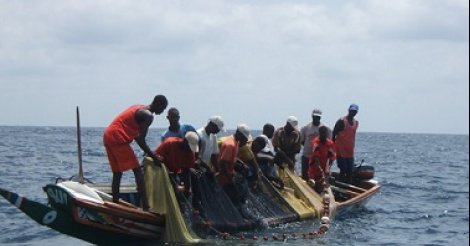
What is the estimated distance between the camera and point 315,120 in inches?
657

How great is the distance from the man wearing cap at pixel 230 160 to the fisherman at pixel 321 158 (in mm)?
2692

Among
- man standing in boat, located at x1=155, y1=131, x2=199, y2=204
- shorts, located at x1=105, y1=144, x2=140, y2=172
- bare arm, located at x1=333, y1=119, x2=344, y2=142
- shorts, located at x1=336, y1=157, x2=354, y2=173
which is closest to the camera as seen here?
shorts, located at x1=105, y1=144, x2=140, y2=172

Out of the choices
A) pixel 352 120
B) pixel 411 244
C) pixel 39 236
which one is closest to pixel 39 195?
pixel 39 236

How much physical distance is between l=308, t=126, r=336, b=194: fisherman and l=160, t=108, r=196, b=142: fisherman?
3585 millimetres

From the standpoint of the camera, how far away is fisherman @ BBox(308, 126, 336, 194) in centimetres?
1577

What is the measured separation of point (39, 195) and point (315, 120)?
23.4 feet

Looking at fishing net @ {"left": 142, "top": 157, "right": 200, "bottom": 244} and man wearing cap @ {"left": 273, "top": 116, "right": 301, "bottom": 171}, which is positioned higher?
man wearing cap @ {"left": 273, "top": 116, "right": 301, "bottom": 171}

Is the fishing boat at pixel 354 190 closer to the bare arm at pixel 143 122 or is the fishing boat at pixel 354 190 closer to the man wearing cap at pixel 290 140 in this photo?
the man wearing cap at pixel 290 140

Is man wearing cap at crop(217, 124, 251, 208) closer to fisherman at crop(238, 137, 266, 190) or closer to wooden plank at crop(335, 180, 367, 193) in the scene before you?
fisherman at crop(238, 137, 266, 190)

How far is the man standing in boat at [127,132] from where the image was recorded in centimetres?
1138

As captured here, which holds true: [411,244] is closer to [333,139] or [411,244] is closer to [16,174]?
[333,139]

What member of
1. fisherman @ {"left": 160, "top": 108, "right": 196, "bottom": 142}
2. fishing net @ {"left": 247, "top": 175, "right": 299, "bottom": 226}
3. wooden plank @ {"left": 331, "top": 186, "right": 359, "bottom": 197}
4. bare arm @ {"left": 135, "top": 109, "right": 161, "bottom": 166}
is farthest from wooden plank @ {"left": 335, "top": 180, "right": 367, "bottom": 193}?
bare arm @ {"left": 135, "top": 109, "right": 161, "bottom": 166}

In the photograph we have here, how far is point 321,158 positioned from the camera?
16.0 m

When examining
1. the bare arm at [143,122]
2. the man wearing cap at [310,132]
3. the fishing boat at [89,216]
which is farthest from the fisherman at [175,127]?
the man wearing cap at [310,132]
